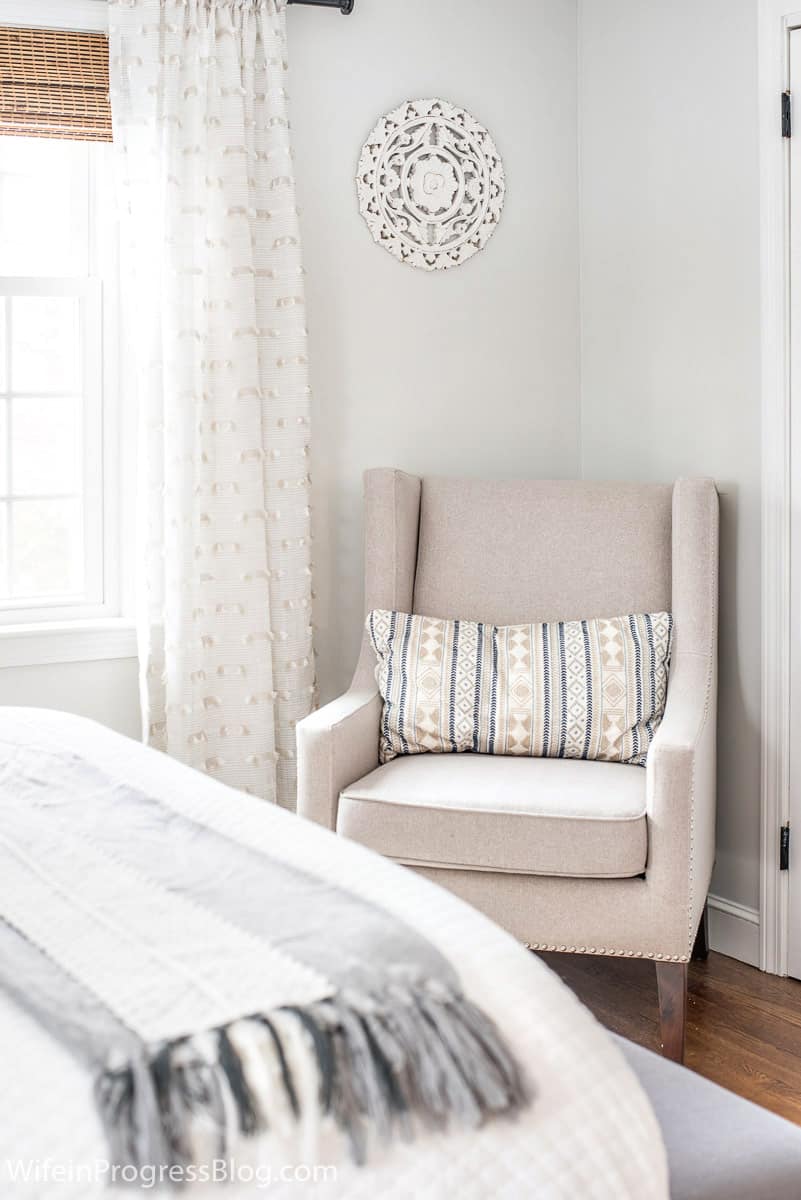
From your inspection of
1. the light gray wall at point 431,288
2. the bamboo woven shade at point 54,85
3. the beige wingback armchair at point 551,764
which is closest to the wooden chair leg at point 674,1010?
the beige wingback armchair at point 551,764

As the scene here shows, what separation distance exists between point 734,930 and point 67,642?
5.90 ft

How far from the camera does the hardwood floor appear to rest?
7.00 feet

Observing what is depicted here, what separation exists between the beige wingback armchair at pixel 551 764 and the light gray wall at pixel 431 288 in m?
0.27

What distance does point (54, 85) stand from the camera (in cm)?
263

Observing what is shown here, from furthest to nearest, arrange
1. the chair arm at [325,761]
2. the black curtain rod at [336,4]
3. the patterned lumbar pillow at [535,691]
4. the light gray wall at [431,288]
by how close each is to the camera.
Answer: the light gray wall at [431,288]
the black curtain rod at [336,4]
the patterned lumbar pillow at [535,691]
the chair arm at [325,761]

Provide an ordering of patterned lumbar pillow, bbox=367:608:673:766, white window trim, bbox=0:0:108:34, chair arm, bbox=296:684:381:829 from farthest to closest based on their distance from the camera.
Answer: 1. white window trim, bbox=0:0:108:34
2. patterned lumbar pillow, bbox=367:608:673:766
3. chair arm, bbox=296:684:381:829

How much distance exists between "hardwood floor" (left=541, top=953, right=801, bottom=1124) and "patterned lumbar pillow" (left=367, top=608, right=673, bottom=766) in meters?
0.54

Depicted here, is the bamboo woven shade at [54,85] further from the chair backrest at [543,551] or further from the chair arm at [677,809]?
the chair arm at [677,809]

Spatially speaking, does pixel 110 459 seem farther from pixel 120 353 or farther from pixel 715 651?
pixel 715 651

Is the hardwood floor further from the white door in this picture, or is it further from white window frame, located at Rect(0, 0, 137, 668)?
white window frame, located at Rect(0, 0, 137, 668)

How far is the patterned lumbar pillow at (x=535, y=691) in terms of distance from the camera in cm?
247

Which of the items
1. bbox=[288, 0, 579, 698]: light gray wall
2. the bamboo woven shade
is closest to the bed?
bbox=[288, 0, 579, 698]: light gray wall

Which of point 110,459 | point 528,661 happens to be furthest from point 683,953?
point 110,459

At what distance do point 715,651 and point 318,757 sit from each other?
99cm
